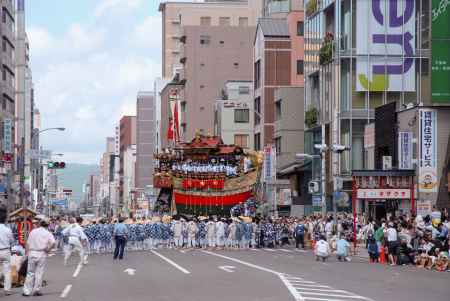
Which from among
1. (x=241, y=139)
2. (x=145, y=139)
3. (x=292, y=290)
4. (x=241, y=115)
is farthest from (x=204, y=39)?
(x=292, y=290)

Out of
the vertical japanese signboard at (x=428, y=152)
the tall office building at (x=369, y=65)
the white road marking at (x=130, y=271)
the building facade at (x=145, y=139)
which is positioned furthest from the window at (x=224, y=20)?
the white road marking at (x=130, y=271)

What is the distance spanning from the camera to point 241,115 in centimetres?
9106

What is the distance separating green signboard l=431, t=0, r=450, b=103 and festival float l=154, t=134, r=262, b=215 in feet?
47.2

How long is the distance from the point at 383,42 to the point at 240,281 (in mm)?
35034

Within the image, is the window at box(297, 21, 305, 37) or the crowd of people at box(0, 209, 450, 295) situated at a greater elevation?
the window at box(297, 21, 305, 37)

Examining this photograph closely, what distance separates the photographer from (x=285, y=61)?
77.3 meters

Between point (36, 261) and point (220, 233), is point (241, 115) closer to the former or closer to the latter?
point (220, 233)

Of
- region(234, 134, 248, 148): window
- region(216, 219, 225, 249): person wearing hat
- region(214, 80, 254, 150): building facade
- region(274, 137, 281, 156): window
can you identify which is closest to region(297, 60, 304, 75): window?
region(274, 137, 281, 156): window

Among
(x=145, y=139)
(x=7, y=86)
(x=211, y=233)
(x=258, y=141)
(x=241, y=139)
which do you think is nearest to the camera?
(x=211, y=233)

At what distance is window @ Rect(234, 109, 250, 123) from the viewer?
3561 inches

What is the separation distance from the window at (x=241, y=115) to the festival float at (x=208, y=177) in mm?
32599

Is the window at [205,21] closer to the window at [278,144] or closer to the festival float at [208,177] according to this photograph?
the window at [278,144]

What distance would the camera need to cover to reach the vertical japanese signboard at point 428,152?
149ft

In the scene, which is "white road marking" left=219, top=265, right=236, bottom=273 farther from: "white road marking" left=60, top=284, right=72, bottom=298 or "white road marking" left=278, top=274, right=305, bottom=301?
"white road marking" left=60, top=284, right=72, bottom=298
